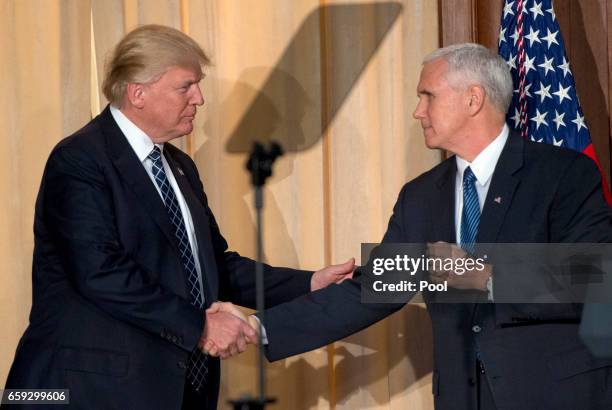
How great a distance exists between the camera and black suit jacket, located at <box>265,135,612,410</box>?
10.4 feet

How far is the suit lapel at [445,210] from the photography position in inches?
135

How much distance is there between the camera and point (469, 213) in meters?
3.38

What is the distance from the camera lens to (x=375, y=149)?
170 inches

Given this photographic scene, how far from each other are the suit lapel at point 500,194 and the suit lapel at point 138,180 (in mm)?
939

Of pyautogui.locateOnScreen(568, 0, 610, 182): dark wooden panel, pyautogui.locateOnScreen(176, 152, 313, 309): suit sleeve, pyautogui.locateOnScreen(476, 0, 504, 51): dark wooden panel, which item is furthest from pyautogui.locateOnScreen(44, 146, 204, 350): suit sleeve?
pyautogui.locateOnScreen(568, 0, 610, 182): dark wooden panel

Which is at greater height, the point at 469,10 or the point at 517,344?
the point at 469,10

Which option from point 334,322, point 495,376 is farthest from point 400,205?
point 495,376

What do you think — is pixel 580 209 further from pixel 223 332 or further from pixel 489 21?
pixel 489 21

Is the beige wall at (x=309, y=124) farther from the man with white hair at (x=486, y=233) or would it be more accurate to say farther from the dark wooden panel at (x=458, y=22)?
the man with white hair at (x=486, y=233)

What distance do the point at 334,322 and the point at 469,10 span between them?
1430 millimetres

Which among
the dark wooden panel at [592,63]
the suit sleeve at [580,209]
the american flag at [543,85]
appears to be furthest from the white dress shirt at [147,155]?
the dark wooden panel at [592,63]

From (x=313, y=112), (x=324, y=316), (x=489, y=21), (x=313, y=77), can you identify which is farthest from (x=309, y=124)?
(x=324, y=316)

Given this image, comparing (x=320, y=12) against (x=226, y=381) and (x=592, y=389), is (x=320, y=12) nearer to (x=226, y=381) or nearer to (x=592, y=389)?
(x=226, y=381)

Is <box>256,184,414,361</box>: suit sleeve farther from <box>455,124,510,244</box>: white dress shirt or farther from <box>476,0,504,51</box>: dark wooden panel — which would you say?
<box>476,0,504,51</box>: dark wooden panel
